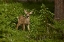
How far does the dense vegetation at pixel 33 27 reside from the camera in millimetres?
8086

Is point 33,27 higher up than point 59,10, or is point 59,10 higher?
point 59,10

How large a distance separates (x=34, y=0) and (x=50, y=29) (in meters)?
8.54

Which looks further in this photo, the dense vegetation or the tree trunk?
the tree trunk

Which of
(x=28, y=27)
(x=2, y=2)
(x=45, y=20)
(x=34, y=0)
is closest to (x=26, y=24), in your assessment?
(x=28, y=27)

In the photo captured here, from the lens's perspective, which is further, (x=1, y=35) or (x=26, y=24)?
(x=26, y=24)

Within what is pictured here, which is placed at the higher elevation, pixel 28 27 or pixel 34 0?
pixel 34 0

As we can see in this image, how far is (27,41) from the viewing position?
376 inches

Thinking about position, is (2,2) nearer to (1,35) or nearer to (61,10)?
(61,10)

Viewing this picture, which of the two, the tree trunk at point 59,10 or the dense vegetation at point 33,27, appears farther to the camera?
the tree trunk at point 59,10

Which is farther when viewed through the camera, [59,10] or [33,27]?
[59,10]

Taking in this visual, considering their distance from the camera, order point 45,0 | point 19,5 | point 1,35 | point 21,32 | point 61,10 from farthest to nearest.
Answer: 1. point 45,0
2. point 19,5
3. point 61,10
4. point 21,32
5. point 1,35

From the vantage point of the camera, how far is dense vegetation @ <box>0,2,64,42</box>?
8086 mm

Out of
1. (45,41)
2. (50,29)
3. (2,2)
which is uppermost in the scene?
(2,2)

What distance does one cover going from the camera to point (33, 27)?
11.4 m
